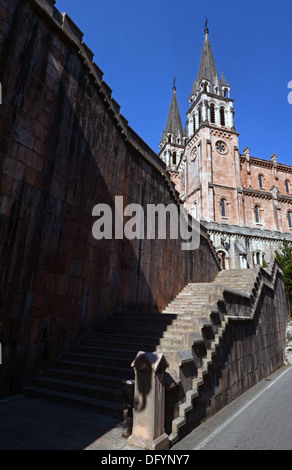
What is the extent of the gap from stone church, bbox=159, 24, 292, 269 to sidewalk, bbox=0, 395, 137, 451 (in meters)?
29.0

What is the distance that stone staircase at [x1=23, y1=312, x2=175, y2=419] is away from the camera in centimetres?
→ 541

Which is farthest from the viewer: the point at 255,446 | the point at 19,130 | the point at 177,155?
the point at 177,155

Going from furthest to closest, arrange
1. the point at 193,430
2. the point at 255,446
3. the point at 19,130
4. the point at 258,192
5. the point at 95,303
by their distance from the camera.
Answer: the point at 258,192
the point at 95,303
the point at 19,130
the point at 193,430
the point at 255,446

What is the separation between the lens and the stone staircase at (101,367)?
5410mm

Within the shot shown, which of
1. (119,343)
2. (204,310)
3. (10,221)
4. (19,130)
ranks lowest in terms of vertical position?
(119,343)

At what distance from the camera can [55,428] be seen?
4.35m

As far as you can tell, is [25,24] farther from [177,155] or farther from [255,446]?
[177,155]

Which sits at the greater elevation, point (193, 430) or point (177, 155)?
point (177, 155)

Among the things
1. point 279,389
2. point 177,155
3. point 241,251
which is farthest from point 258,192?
point 279,389

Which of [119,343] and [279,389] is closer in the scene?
[119,343]

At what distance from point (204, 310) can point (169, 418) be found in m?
3.25

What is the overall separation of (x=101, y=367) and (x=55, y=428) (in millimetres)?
2072

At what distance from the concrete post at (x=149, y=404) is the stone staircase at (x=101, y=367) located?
75cm

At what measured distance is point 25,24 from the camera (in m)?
7.41
